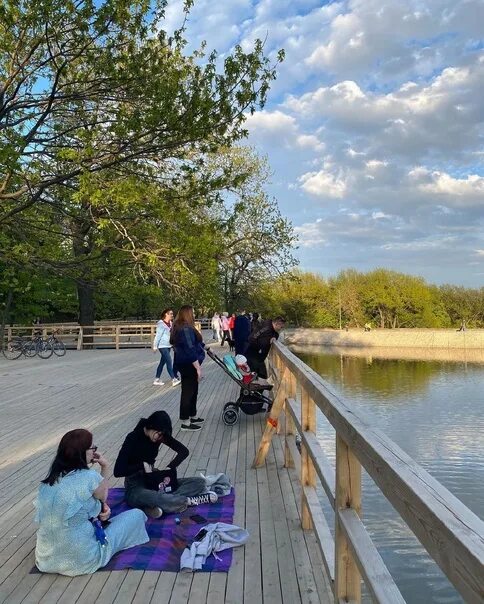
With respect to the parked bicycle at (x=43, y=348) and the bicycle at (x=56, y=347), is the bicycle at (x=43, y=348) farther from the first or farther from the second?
the bicycle at (x=56, y=347)

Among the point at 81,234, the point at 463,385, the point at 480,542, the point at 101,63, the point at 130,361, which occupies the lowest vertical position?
the point at 463,385

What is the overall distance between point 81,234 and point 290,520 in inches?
437

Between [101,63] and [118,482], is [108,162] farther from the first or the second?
[118,482]

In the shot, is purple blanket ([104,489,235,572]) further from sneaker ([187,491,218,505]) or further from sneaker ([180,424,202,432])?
sneaker ([180,424,202,432])

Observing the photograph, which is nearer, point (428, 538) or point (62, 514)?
point (428, 538)

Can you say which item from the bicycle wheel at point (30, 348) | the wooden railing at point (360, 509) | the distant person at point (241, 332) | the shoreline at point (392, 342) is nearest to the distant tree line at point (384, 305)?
the shoreline at point (392, 342)

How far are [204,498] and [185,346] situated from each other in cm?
301

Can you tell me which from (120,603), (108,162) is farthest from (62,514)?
(108,162)

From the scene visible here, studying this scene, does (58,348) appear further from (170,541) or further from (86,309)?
(170,541)

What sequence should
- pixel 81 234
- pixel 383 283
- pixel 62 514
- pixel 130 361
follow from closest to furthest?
1. pixel 62 514
2. pixel 81 234
3. pixel 130 361
4. pixel 383 283

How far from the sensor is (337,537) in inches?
101

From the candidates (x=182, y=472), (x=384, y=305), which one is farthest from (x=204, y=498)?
(x=384, y=305)

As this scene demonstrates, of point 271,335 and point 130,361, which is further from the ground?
point 271,335

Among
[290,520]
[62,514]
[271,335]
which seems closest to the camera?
[62,514]
